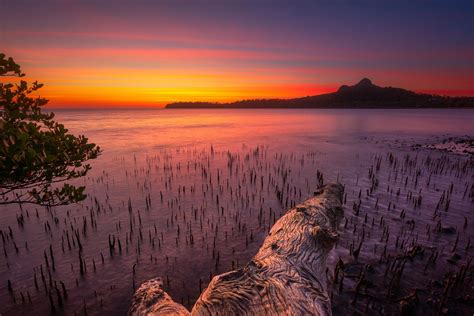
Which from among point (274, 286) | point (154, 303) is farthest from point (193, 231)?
point (274, 286)

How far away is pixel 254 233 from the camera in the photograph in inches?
388

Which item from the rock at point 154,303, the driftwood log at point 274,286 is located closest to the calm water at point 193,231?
the driftwood log at point 274,286

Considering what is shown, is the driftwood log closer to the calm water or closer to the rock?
the rock

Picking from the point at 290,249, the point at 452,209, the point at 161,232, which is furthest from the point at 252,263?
the point at 452,209

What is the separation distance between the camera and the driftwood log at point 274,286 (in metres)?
3.07

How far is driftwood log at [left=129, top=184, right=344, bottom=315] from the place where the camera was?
307 centimetres

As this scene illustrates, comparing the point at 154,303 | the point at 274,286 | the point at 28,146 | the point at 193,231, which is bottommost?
the point at 193,231

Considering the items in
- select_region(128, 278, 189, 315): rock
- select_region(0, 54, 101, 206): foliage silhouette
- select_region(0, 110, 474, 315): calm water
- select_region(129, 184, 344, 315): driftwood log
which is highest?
select_region(0, 54, 101, 206): foliage silhouette

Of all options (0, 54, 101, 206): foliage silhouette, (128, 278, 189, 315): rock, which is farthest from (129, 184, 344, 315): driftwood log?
(0, 54, 101, 206): foliage silhouette

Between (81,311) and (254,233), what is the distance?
18.8 ft

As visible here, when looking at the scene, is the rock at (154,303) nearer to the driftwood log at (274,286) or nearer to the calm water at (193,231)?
the driftwood log at (274,286)

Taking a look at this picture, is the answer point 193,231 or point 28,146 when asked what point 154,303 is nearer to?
point 28,146

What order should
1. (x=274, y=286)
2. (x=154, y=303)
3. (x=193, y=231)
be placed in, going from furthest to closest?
(x=193, y=231), (x=154, y=303), (x=274, y=286)

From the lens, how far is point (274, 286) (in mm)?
3277
